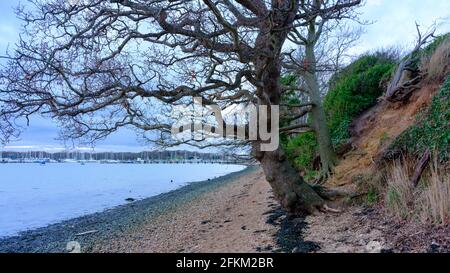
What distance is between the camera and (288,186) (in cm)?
757

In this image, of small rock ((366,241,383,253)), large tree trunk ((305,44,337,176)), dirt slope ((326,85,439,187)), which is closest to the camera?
small rock ((366,241,383,253))

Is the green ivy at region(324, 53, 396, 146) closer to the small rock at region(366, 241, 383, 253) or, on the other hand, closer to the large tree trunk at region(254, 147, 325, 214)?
the large tree trunk at region(254, 147, 325, 214)

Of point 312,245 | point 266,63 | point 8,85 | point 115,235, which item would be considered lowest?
point 115,235

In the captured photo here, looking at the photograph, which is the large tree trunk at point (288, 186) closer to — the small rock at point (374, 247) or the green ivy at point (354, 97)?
the small rock at point (374, 247)

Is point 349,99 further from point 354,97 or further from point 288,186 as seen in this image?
point 288,186

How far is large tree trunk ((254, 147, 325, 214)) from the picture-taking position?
297 inches

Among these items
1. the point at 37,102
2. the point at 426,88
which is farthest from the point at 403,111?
the point at 37,102

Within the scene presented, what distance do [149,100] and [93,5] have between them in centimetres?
231

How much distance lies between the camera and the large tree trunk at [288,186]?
7.54m

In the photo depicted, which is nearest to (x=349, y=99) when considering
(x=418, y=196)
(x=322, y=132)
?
(x=322, y=132)

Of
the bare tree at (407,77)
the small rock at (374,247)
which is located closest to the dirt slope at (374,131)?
the bare tree at (407,77)

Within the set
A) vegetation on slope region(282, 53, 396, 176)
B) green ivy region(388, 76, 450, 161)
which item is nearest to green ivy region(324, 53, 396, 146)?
vegetation on slope region(282, 53, 396, 176)
